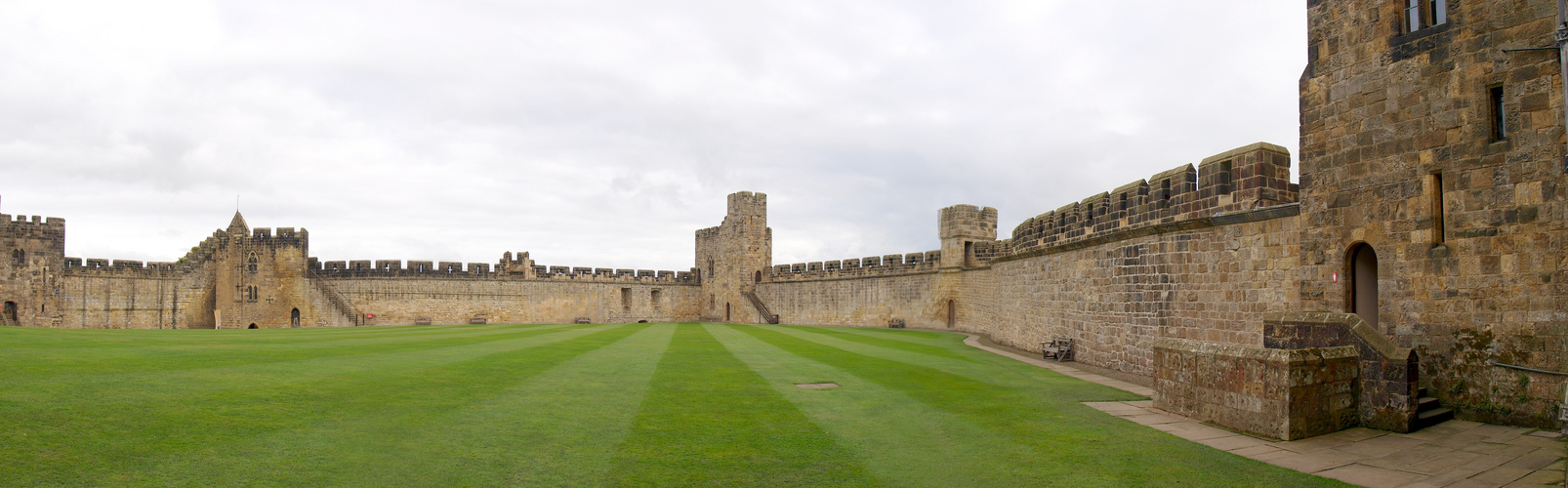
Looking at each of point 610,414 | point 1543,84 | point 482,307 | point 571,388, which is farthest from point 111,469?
point 482,307

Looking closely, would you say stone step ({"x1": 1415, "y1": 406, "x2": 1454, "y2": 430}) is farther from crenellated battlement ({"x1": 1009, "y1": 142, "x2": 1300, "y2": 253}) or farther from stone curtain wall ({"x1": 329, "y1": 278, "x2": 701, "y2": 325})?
stone curtain wall ({"x1": 329, "y1": 278, "x2": 701, "y2": 325})

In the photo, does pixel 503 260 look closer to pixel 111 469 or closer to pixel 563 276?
pixel 563 276

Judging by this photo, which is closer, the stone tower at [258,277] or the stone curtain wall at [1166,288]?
the stone curtain wall at [1166,288]

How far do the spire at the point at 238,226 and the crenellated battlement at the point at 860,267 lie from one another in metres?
24.7

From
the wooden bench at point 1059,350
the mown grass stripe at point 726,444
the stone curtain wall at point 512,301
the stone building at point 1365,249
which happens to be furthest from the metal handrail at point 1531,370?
the stone curtain wall at point 512,301

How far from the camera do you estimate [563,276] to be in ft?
124

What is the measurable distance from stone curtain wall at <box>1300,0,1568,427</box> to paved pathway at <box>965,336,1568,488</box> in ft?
2.73

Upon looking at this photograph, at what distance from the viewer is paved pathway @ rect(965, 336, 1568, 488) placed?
5289mm

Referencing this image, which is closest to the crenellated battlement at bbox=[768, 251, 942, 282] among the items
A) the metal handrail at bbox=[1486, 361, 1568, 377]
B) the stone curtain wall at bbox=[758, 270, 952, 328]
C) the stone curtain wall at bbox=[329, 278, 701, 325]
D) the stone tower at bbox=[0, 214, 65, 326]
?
the stone curtain wall at bbox=[758, 270, 952, 328]

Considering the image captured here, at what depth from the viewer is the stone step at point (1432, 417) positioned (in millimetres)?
7111

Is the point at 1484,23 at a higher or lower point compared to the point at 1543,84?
higher

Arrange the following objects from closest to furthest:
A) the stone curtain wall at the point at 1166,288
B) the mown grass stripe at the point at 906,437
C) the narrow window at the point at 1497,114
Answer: the mown grass stripe at the point at 906,437
the narrow window at the point at 1497,114
the stone curtain wall at the point at 1166,288

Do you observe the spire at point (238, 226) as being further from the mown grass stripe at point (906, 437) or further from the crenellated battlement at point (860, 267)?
the mown grass stripe at point (906, 437)

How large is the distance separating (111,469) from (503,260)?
33.3 metres
